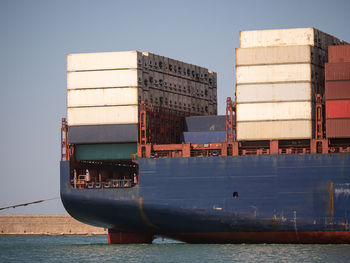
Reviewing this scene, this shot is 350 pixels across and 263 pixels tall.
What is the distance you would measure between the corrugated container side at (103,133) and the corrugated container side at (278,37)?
36.3 ft

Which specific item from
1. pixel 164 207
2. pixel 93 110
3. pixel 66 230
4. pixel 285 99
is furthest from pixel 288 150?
pixel 66 230

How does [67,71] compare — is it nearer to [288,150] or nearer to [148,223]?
[148,223]

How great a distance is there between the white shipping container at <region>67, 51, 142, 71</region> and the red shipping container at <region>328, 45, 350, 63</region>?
15.2 meters

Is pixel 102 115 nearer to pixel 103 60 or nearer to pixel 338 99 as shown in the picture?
pixel 103 60

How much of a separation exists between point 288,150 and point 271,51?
7.68 meters

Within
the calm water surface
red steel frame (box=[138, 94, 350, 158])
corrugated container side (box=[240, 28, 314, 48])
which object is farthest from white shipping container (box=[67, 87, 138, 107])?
the calm water surface

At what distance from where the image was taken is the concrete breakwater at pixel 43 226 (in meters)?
119

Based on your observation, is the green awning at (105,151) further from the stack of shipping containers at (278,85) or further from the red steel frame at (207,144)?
the stack of shipping containers at (278,85)

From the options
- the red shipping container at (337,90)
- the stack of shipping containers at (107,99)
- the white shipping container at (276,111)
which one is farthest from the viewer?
the stack of shipping containers at (107,99)

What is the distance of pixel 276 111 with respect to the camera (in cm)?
7256

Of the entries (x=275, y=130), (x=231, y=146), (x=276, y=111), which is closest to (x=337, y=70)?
(x=276, y=111)

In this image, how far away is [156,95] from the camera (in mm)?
79938

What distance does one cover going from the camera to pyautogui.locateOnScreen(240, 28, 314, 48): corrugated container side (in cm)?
7380

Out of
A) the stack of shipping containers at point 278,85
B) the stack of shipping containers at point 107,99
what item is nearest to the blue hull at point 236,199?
the stack of shipping containers at point 278,85
